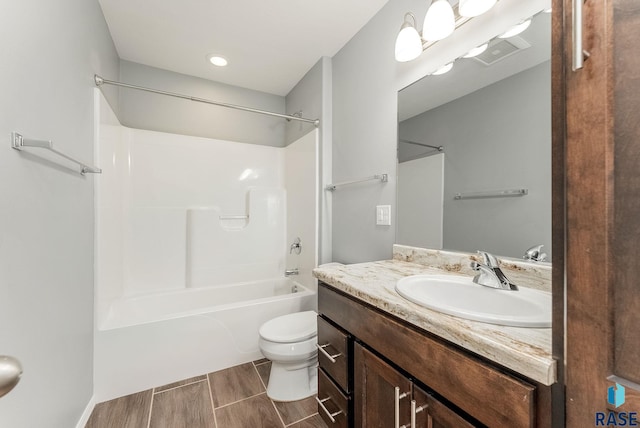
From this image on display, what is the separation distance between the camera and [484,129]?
3.83ft

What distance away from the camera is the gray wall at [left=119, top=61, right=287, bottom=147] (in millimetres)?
2309

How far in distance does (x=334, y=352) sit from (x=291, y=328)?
606mm

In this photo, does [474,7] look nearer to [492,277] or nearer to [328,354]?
[492,277]

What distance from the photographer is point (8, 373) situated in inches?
14.6

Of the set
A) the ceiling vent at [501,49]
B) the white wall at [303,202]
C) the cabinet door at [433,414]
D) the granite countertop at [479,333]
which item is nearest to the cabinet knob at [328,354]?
the granite countertop at [479,333]

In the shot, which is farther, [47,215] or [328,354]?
[328,354]

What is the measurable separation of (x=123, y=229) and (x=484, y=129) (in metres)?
2.67

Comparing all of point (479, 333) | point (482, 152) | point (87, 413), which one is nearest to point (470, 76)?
point (482, 152)

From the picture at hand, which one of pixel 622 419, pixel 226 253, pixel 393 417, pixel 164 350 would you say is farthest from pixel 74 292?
pixel 622 419

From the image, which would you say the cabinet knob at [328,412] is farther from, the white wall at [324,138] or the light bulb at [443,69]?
the light bulb at [443,69]

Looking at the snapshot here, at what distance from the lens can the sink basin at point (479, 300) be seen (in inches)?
26.1

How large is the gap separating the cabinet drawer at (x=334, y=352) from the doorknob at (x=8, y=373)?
3.07ft

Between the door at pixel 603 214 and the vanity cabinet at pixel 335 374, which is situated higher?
the door at pixel 603 214

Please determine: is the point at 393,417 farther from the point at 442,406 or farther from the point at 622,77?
the point at 622,77
